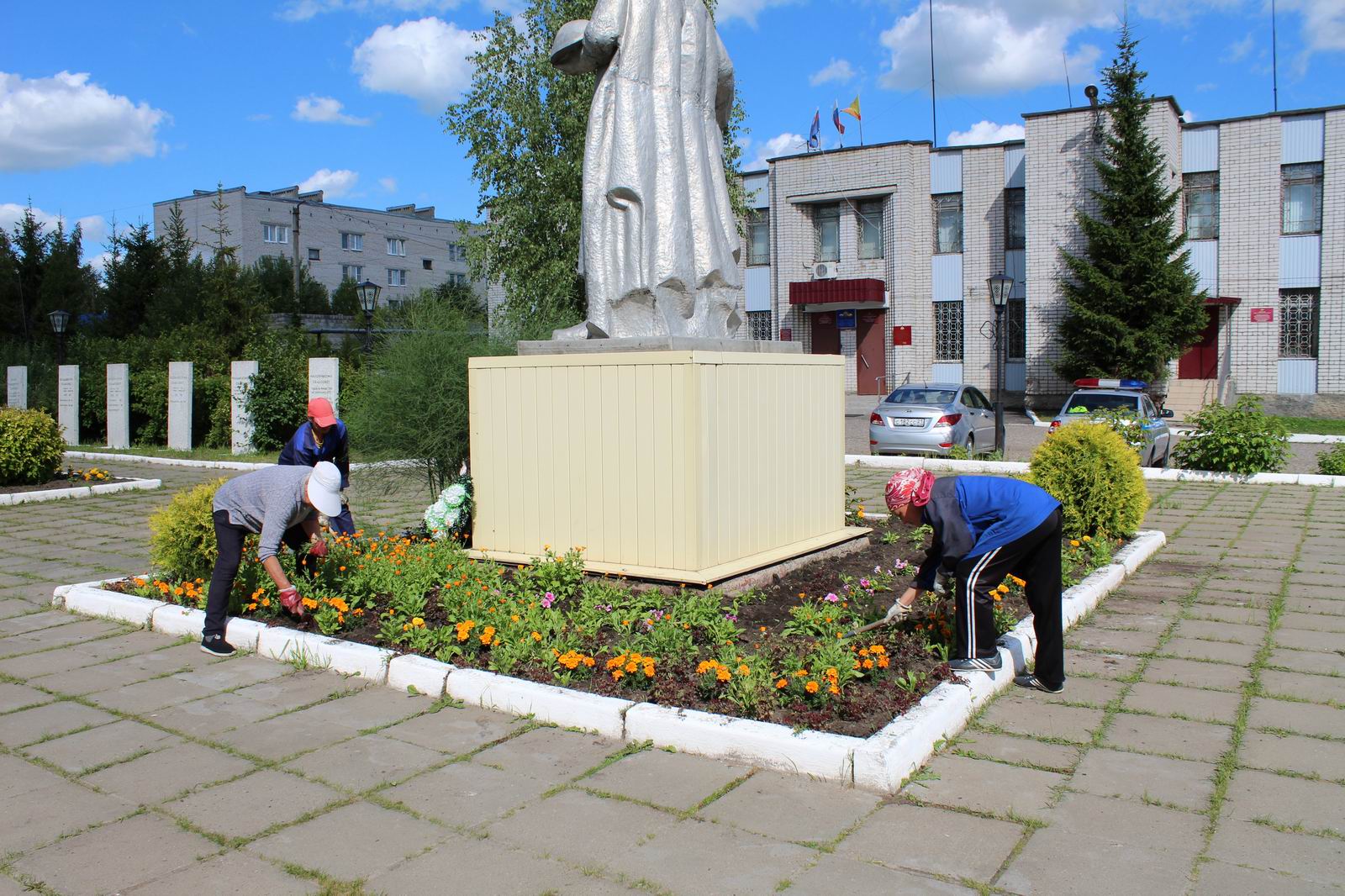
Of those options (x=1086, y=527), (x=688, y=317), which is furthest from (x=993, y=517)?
(x=1086, y=527)

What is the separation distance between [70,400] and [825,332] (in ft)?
64.9

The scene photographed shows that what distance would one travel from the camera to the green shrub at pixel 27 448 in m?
12.1

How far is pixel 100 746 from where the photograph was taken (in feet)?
13.1

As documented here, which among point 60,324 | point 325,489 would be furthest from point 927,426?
point 60,324

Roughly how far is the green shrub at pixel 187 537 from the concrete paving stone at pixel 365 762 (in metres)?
2.73

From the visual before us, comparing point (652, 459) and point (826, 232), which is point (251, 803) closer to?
point (652, 459)

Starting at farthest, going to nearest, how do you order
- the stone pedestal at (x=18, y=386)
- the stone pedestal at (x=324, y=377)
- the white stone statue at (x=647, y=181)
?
the stone pedestal at (x=18, y=386) < the stone pedestal at (x=324, y=377) < the white stone statue at (x=647, y=181)

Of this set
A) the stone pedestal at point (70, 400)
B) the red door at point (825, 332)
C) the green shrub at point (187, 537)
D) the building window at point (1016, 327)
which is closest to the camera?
the green shrub at point (187, 537)

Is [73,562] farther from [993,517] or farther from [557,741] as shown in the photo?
[993,517]

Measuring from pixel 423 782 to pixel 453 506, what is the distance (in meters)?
3.17

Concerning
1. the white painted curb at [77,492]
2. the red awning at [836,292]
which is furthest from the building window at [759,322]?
the white painted curb at [77,492]

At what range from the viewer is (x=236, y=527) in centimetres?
516

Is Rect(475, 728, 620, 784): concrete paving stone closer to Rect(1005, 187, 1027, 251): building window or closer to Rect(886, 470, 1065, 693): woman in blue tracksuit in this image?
Rect(886, 470, 1065, 693): woman in blue tracksuit

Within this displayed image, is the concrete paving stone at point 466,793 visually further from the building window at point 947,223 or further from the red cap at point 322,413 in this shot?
the building window at point 947,223
